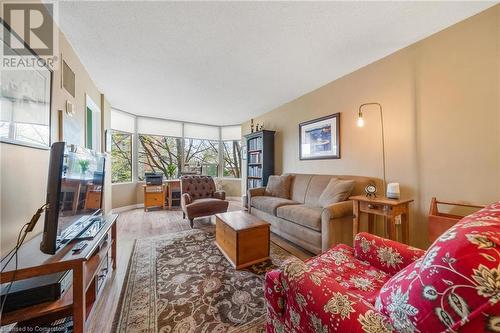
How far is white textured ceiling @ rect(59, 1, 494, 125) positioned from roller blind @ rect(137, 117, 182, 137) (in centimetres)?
180

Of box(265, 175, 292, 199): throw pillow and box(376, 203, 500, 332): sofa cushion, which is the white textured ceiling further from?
box(376, 203, 500, 332): sofa cushion

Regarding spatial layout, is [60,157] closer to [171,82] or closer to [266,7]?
[266,7]

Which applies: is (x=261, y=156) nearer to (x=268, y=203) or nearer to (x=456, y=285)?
(x=268, y=203)

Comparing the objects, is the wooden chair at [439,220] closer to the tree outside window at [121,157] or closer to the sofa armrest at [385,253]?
the sofa armrest at [385,253]

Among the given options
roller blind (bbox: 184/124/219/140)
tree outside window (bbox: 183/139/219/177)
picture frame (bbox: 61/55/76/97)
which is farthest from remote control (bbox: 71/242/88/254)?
roller blind (bbox: 184/124/219/140)

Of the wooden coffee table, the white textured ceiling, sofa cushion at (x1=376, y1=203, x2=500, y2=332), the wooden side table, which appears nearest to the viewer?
sofa cushion at (x1=376, y1=203, x2=500, y2=332)

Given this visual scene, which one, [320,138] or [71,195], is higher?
[320,138]

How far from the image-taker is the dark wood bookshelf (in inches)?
167

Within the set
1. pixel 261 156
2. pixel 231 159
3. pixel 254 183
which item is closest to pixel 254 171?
pixel 254 183

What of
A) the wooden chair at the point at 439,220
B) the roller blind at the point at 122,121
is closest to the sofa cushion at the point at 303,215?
the wooden chair at the point at 439,220

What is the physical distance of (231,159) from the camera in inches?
243

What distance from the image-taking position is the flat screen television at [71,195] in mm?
1087

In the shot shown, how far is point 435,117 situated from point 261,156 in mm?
2877

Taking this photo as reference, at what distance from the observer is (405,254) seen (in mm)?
1133
